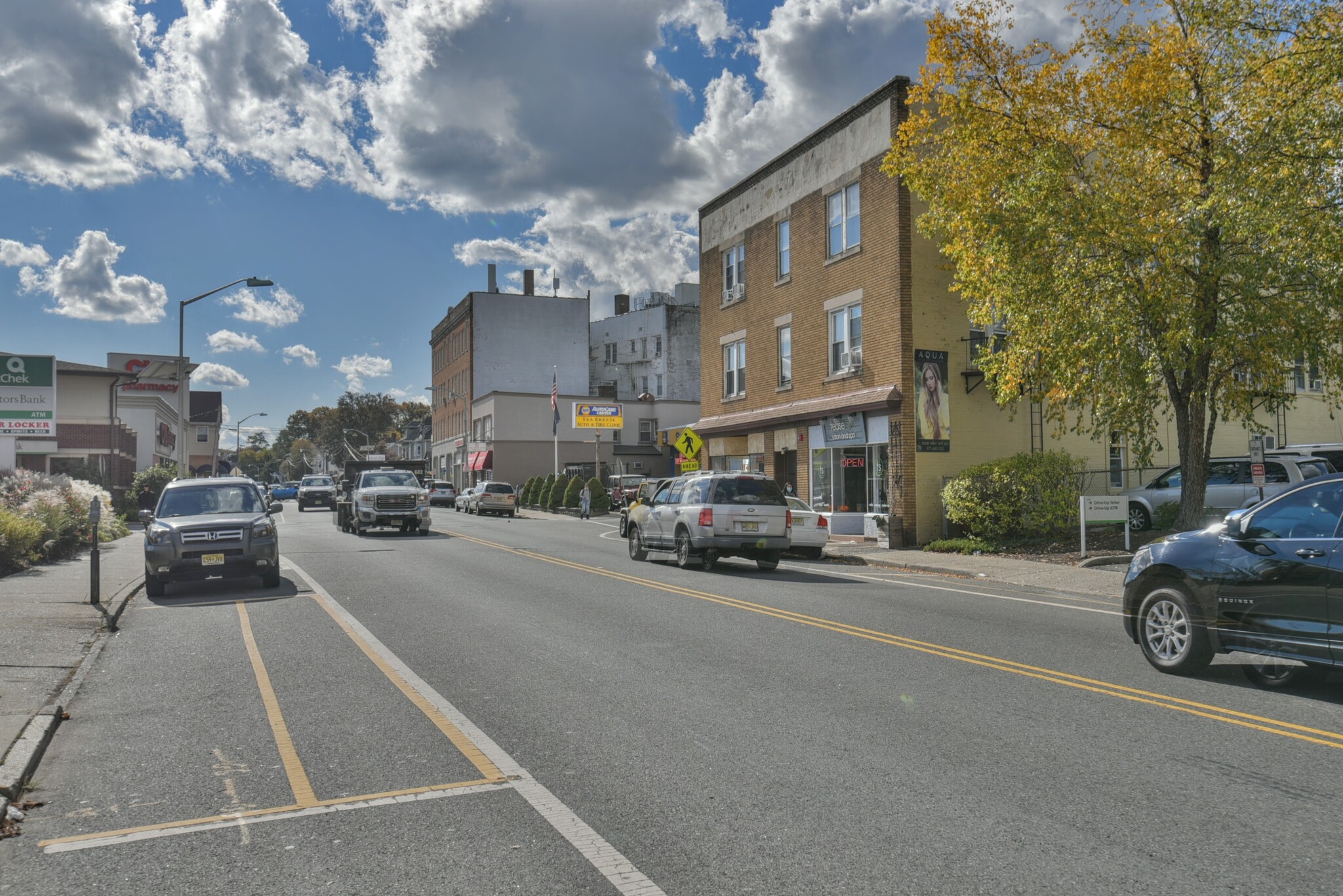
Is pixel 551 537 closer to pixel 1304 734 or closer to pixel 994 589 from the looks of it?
pixel 994 589

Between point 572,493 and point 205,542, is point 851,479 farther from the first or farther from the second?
point 572,493

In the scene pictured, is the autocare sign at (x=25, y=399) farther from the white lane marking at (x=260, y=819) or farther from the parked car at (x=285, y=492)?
the parked car at (x=285, y=492)

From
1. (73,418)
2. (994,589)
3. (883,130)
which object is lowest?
(994,589)

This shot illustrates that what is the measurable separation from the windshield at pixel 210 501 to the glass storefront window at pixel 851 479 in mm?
14864

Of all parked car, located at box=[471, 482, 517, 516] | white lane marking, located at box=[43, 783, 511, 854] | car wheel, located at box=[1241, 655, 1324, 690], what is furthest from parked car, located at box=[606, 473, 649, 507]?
white lane marking, located at box=[43, 783, 511, 854]

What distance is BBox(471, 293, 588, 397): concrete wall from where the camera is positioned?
238ft

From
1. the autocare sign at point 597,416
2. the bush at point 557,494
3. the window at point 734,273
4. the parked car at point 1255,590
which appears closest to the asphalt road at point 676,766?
the parked car at point 1255,590

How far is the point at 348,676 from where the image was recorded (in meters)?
8.34

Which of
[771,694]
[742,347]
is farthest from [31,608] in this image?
[742,347]

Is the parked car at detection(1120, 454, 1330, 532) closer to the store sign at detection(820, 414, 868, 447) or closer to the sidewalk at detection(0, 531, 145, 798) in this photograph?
the store sign at detection(820, 414, 868, 447)

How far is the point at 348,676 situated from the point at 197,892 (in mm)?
4348

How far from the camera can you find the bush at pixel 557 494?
4906 centimetres

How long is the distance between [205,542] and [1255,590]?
42.9ft

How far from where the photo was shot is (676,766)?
566 centimetres
